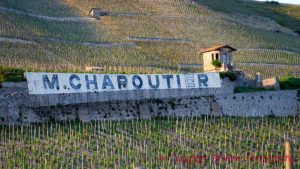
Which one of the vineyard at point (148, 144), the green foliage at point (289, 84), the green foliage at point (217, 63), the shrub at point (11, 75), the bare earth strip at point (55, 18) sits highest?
the bare earth strip at point (55, 18)

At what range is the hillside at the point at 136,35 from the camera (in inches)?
2269

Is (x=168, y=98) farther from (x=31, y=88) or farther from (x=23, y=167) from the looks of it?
(x=23, y=167)

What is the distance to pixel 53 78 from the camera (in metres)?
36.7

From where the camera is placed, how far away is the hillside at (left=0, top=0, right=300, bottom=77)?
189 feet

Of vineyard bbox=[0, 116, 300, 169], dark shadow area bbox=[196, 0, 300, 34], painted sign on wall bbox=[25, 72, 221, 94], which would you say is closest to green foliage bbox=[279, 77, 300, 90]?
painted sign on wall bbox=[25, 72, 221, 94]

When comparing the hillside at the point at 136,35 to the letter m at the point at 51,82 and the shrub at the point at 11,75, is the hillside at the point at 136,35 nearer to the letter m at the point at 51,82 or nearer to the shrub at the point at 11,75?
the shrub at the point at 11,75

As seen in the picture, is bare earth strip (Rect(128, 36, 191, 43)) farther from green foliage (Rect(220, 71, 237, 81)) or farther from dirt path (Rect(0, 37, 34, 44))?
green foliage (Rect(220, 71, 237, 81))

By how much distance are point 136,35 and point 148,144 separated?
1439 inches

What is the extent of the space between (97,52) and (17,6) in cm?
1624

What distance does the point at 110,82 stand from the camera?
38.8 meters

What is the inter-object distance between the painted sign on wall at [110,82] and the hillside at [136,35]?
711 cm

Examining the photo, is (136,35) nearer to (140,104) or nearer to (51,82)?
(140,104)

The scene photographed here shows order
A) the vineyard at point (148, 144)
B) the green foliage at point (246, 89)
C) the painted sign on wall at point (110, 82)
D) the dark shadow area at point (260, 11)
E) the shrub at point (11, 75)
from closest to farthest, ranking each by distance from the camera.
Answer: the vineyard at point (148, 144) → the shrub at point (11, 75) → the painted sign on wall at point (110, 82) → the green foliage at point (246, 89) → the dark shadow area at point (260, 11)

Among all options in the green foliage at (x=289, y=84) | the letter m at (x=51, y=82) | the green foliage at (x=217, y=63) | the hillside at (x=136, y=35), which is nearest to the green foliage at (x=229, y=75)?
the green foliage at (x=217, y=63)
